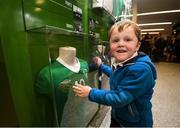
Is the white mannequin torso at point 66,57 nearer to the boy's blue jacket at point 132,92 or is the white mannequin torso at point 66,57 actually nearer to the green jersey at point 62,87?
the green jersey at point 62,87

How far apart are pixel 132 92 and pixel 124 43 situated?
311mm

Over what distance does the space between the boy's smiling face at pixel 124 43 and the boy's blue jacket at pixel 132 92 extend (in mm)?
52

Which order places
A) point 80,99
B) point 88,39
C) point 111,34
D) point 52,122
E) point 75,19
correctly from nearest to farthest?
1. point 111,34
2. point 52,122
3. point 80,99
4. point 75,19
5. point 88,39

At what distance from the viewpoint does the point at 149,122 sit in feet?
4.40

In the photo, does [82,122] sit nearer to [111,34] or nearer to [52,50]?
[52,50]

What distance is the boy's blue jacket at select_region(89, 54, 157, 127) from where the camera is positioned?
1.17m

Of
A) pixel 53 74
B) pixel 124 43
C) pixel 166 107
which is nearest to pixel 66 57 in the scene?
pixel 53 74

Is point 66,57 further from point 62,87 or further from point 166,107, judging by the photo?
point 166,107

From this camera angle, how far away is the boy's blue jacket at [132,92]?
1165mm

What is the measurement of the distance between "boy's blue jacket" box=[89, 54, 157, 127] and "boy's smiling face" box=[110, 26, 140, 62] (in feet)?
0.17

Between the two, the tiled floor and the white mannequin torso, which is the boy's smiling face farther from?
the tiled floor

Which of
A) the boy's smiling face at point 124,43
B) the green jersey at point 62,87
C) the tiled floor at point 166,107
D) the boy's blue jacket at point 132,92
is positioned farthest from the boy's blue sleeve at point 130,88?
the tiled floor at point 166,107

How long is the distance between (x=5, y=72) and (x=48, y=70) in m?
0.31

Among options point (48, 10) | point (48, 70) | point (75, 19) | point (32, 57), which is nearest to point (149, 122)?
point (48, 70)
